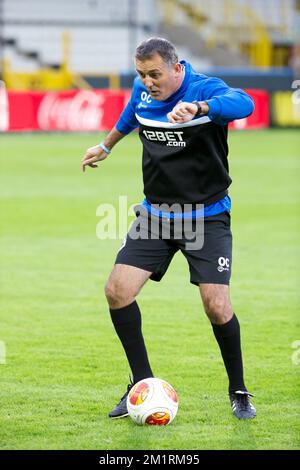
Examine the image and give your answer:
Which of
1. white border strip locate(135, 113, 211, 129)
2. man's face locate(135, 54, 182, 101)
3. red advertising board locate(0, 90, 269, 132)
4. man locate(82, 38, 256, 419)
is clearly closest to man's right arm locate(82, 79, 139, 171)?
man locate(82, 38, 256, 419)

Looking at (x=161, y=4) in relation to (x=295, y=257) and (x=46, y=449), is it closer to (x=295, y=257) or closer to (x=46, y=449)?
(x=295, y=257)

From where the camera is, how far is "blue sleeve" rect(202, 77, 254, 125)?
5.57 meters

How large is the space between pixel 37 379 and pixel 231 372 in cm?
146

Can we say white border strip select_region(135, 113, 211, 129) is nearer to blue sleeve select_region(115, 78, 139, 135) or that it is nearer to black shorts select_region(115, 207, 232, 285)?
blue sleeve select_region(115, 78, 139, 135)

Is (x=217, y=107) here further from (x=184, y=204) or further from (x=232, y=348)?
(x=232, y=348)

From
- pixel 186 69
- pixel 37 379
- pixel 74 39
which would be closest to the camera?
pixel 186 69

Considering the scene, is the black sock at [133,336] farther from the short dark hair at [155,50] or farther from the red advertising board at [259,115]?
the red advertising board at [259,115]

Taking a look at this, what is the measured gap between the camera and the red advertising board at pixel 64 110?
1213 inches

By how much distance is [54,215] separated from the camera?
51.1ft

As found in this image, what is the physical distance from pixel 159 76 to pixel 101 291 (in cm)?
469

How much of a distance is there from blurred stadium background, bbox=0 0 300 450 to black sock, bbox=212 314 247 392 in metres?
0.20

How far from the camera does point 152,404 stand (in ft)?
19.0

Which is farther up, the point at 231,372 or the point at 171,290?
the point at 231,372
